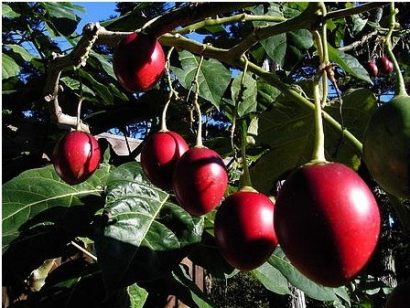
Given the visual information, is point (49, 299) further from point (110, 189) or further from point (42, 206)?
point (110, 189)

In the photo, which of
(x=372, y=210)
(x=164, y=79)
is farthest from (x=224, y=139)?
(x=372, y=210)

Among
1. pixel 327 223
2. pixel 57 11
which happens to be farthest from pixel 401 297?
pixel 57 11

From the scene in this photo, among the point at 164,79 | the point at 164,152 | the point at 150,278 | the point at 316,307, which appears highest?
the point at 164,152

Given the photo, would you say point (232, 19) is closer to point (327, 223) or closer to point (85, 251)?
point (327, 223)

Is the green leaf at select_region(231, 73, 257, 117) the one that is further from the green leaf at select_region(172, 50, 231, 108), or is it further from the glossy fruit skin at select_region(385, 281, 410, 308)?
the glossy fruit skin at select_region(385, 281, 410, 308)

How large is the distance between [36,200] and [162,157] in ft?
1.32

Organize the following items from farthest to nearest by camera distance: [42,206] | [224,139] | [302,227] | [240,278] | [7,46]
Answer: [240,278] < [7,46] < [224,139] < [42,206] < [302,227]

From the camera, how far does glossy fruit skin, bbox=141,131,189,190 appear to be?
875 millimetres

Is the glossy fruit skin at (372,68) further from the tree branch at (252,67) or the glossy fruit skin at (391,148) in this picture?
the glossy fruit skin at (391,148)

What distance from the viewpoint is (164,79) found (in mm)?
1604

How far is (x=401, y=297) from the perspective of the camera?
0.62 m

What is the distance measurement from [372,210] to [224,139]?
0.77 meters

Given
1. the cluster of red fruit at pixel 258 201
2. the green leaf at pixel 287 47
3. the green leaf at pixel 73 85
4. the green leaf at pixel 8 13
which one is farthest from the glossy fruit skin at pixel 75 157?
the green leaf at pixel 8 13

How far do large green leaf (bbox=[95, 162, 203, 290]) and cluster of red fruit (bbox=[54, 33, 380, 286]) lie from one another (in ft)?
0.27
